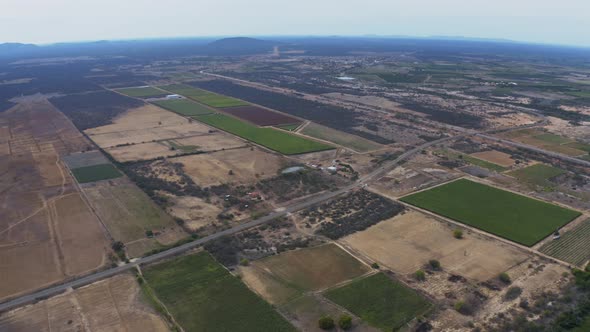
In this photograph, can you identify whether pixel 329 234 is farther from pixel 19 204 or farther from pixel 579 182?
pixel 579 182

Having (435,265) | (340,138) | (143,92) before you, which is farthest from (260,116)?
(435,265)

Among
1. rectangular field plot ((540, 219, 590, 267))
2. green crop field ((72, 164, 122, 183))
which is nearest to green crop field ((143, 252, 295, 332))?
green crop field ((72, 164, 122, 183))

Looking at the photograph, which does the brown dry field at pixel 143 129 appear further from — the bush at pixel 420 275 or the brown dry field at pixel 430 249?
the bush at pixel 420 275

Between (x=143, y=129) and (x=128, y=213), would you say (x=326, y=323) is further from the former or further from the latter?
(x=143, y=129)

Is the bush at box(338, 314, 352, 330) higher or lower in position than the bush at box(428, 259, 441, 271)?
higher

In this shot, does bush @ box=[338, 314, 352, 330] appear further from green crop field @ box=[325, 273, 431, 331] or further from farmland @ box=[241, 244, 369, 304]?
farmland @ box=[241, 244, 369, 304]

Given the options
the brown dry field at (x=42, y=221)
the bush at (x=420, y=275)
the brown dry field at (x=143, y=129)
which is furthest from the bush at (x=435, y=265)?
the brown dry field at (x=143, y=129)
